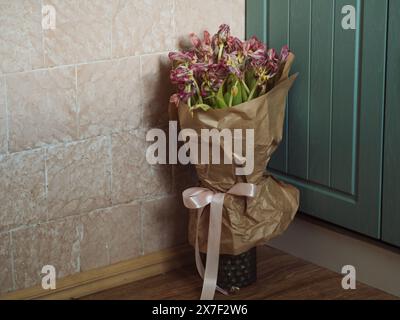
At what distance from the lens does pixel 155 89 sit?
2254 mm

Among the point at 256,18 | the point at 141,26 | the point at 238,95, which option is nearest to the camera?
the point at 238,95

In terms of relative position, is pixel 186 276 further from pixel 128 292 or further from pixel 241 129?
pixel 241 129

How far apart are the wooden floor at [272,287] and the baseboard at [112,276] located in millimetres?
22

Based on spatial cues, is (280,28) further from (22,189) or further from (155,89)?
(22,189)

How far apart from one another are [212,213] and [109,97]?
0.41 metres

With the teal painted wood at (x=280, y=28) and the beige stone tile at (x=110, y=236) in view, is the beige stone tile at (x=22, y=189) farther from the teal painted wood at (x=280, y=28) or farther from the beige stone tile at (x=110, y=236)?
the teal painted wood at (x=280, y=28)

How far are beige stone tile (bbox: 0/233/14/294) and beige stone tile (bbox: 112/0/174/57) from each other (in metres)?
0.56

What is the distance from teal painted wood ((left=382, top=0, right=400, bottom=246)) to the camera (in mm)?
1957

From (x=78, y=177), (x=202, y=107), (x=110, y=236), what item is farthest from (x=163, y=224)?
(x=202, y=107)

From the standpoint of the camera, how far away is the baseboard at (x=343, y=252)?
2166 millimetres

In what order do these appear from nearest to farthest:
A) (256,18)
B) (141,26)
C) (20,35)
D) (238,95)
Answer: (20,35), (238,95), (141,26), (256,18)
